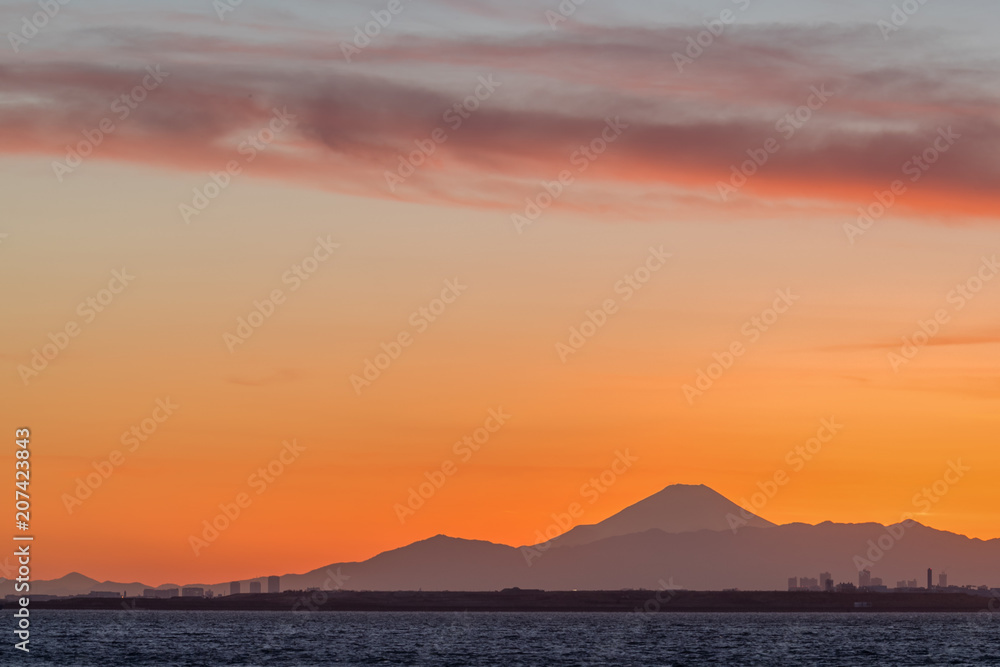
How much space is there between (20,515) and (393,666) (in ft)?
223

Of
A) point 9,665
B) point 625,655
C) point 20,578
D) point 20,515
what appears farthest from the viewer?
point 625,655

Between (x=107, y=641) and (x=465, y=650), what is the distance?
61.4 meters

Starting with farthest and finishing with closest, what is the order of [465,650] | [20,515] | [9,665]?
[465,650] < [9,665] < [20,515]

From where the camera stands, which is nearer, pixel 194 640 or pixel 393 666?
pixel 393 666

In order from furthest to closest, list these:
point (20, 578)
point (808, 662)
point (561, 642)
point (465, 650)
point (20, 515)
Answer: point (561, 642)
point (465, 650)
point (808, 662)
point (20, 578)
point (20, 515)

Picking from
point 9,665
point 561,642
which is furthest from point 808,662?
point 9,665

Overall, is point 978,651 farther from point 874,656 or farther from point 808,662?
point 808,662

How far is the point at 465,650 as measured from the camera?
167 meters

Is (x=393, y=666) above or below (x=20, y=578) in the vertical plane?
below

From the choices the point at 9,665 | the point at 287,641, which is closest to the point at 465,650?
the point at 287,641

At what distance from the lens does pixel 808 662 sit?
469ft

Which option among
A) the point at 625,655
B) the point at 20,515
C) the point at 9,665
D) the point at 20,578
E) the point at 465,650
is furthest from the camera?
the point at 465,650

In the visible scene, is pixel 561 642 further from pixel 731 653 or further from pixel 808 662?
pixel 808 662

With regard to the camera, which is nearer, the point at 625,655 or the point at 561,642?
the point at 625,655
